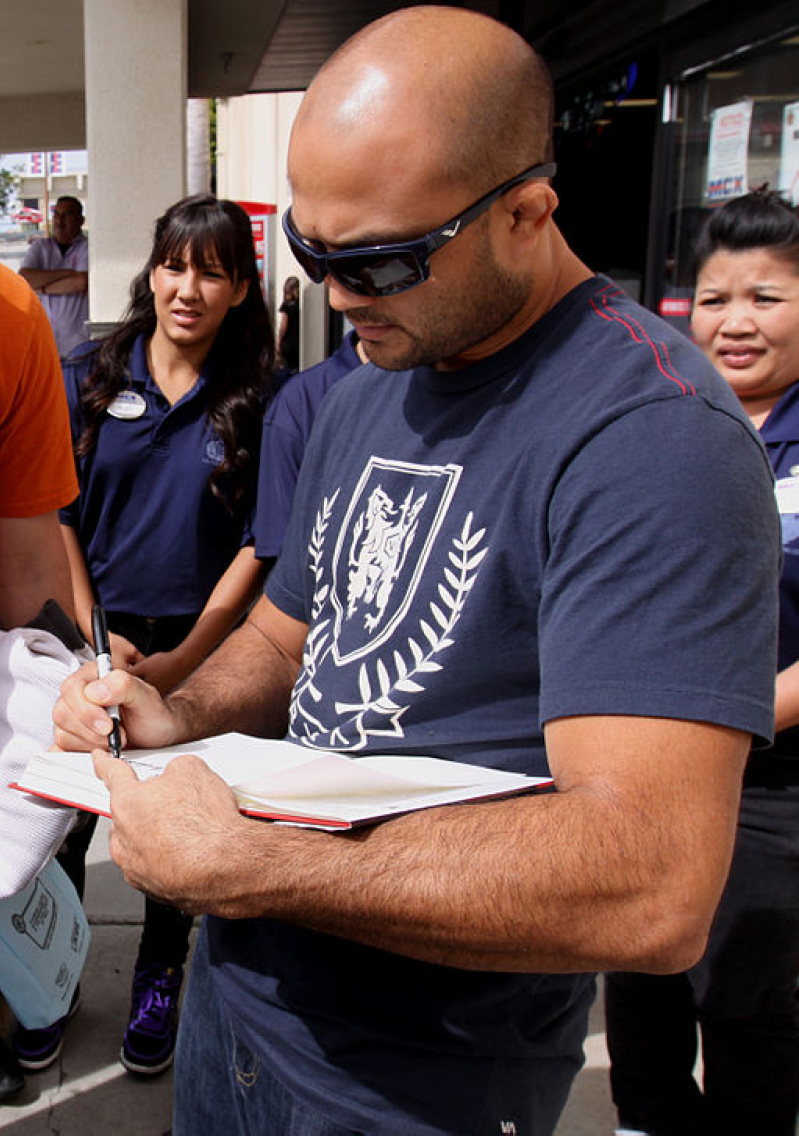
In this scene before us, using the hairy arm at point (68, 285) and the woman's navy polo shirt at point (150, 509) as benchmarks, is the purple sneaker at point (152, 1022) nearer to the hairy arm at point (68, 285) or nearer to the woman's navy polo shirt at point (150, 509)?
the woman's navy polo shirt at point (150, 509)

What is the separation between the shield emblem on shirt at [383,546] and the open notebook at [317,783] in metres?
0.17

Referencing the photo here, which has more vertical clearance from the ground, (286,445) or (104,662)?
(286,445)

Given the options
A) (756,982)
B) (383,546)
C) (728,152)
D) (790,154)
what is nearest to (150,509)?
(383,546)

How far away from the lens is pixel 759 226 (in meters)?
2.38

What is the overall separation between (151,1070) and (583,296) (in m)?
2.42

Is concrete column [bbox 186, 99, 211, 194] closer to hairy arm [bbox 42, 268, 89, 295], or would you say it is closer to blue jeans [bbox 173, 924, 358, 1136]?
hairy arm [bbox 42, 268, 89, 295]

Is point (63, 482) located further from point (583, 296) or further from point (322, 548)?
point (583, 296)

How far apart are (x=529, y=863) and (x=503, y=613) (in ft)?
0.94

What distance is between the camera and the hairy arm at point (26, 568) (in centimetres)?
205

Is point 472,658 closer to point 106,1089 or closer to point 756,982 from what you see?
point 756,982

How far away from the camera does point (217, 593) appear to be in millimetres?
3084

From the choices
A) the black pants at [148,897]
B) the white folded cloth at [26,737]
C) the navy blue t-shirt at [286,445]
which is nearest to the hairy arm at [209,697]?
the white folded cloth at [26,737]

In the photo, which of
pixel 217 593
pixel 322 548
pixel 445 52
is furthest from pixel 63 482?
pixel 445 52

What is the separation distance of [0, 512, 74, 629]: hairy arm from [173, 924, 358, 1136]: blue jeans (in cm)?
79
